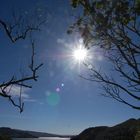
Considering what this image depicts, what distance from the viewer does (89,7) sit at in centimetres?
1595

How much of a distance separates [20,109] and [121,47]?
589cm

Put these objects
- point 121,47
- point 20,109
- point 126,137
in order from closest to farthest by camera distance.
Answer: point 20,109 → point 121,47 → point 126,137

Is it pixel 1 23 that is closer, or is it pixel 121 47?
pixel 1 23

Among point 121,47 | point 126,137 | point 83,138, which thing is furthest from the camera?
point 83,138

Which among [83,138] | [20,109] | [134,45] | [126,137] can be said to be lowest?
[20,109]

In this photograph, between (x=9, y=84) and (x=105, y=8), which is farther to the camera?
(x=105, y=8)

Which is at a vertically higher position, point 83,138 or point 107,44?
point 83,138

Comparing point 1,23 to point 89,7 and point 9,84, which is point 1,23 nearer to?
point 9,84

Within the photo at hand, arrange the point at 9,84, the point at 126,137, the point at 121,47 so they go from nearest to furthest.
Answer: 1. the point at 9,84
2. the point at 121,47
3. the point at 126,137

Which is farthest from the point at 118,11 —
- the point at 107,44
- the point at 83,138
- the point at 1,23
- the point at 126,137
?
the point at 83,138

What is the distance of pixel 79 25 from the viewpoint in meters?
17.5

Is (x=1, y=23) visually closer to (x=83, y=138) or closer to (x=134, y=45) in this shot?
(x=134, y=45)

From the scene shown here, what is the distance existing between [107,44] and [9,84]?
6.59 meters

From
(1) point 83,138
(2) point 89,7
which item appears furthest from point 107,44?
(1) point 83,138
